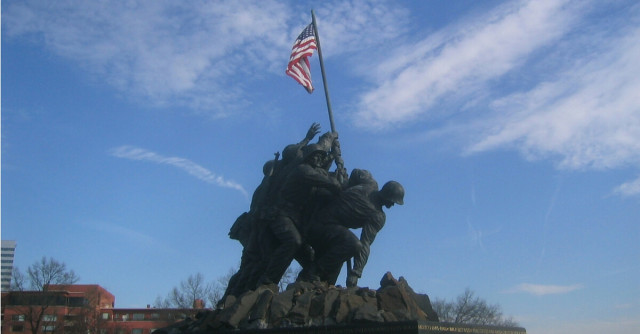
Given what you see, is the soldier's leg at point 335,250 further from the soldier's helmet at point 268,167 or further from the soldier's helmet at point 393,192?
the soldier's helmet at point 268,167

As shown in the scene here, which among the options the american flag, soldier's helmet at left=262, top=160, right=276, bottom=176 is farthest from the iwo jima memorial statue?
the american flag

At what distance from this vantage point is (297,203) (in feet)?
41.3

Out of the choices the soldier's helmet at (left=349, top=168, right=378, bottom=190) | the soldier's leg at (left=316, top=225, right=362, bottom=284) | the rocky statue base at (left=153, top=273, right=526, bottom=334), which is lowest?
the rocky statue base at (left=153, top=273, right=526, bottom=334)

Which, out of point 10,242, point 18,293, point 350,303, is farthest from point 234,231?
point 10,242

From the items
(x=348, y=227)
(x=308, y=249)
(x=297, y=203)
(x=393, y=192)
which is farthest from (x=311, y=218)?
(x=393, y=192)

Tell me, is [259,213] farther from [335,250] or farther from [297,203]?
[335,250]

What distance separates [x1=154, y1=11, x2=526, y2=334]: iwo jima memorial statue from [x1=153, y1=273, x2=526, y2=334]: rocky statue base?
2cm

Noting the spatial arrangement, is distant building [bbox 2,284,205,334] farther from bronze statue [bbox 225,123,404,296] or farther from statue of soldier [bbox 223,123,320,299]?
bronze statue [bbox 225,123,404,296]

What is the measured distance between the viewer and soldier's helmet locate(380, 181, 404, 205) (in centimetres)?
1210

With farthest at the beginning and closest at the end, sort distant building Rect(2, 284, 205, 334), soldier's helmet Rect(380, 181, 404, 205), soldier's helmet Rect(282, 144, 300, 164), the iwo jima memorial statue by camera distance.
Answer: distant building Rect(2, 284, 205, 334) → soldier's helmet Rect(282, 144, 300, 164) → soldier's helmet Rect(380, 181, 404, 205) → the iwo jima memorial statue

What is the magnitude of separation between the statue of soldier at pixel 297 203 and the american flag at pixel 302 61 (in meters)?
4.23

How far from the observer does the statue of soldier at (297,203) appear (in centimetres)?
1225

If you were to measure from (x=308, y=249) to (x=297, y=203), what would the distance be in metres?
0.97

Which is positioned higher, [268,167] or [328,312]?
[268,167]
